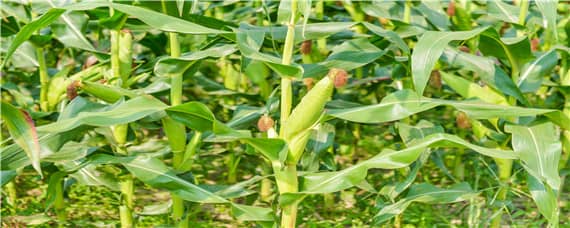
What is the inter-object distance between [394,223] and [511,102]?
1.99 ft

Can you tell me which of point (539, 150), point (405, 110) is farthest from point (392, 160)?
point (539, 150)

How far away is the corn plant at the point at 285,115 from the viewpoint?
80.2 inches

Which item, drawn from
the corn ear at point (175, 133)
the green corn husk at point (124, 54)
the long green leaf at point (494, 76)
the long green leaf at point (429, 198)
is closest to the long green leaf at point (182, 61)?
the corn ear at point (175, 133)

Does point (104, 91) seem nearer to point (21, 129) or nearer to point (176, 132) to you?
point (176, 132)

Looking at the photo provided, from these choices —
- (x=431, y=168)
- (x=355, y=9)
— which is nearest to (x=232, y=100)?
(x=355, y=9)

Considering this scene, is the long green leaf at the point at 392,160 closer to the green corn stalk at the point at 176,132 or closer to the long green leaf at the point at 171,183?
the long green leaf at the point at 171,183

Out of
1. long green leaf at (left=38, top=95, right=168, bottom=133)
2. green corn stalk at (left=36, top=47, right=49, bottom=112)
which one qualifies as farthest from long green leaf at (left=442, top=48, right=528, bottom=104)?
green corn stalk at (left=36, top=47, right=49, bottom=112)

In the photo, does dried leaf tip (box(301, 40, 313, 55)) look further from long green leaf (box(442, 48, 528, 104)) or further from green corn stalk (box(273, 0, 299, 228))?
green corn stalk (box(273, 0, 299, 228))

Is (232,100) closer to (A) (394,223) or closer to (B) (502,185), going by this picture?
(A) (394,223)

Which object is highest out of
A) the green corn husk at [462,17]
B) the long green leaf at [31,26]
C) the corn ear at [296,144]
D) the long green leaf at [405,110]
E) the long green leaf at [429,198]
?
the long green leaf at [31,26]

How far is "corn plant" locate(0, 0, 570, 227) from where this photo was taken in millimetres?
Result: 2037

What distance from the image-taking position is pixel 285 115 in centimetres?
212

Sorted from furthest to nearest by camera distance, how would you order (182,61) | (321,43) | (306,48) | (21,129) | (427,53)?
(321,43), (306,48), (182,61), (427,53), (21,129)

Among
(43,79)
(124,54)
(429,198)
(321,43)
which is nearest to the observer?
(429,198)
